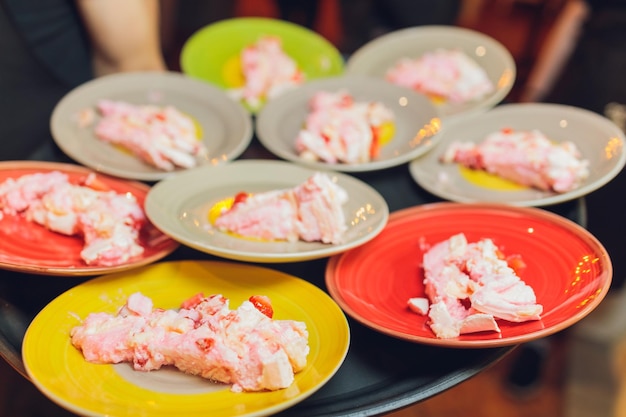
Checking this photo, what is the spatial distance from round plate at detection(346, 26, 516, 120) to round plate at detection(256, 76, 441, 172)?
0.42ft

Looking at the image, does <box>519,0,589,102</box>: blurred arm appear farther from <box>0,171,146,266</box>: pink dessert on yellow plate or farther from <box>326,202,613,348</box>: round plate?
<box>0,171,146,266</box>: pink dessert on yellow plate

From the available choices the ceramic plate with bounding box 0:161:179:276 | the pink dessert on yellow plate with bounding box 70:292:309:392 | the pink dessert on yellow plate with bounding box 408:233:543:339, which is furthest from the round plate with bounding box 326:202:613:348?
the ceramic plate with bounding box 0:161:179:276

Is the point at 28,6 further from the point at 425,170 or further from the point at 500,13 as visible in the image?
the point at 500,13

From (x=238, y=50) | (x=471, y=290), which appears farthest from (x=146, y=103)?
(x=471, y=290)

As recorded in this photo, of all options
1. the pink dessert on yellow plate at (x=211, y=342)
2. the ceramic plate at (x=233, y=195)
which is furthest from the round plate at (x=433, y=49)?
the pink dessert on yellow plate at (x=211, y=342)

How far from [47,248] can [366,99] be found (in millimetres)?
877

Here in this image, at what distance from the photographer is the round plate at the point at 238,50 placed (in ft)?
6.23

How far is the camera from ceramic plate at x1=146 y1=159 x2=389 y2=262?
1178mm

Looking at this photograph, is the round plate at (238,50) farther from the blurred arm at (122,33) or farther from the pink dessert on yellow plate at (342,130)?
the pink dessert on yellow plate at (342,130)

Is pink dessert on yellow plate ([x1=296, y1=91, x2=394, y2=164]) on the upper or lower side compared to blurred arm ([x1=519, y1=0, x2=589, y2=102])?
upper

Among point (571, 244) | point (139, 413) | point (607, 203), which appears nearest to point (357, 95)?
point (571, 244)

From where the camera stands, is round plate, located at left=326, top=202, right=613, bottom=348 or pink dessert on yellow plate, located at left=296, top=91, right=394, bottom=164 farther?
pink dessert on yellow plate, located at left=296, top=91, right=394, bottom=164

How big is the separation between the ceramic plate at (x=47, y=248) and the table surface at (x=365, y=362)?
4 centimetres

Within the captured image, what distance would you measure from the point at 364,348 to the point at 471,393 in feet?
4.10
